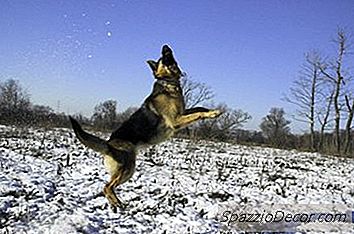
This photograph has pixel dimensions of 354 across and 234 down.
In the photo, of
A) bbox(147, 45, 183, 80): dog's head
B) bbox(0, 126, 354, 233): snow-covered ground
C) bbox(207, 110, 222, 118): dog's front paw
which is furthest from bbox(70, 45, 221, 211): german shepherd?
bbox(0, 126, 354, 233): snow-covered ground

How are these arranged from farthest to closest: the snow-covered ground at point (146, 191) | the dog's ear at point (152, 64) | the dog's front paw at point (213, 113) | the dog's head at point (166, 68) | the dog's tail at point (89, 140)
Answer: the snow-covered ground at point (146, 191)
the dog's ear at point (152, 64)
the dog's head at point (166, 68)
the dog's front paw at point (213, 113)
the dog's tail at point (89, 140)

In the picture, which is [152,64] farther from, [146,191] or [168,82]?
[146,191]

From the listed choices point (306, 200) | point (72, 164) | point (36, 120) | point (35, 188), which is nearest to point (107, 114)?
point (72, 164)

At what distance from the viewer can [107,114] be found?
14.9 metres

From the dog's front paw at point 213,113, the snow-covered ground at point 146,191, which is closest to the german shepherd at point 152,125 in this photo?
the dog's front paw at point 213,113

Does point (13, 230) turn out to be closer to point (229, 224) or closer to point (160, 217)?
point (160, 217)

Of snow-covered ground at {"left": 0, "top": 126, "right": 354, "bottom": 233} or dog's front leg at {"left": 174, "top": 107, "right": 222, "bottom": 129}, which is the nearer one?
dog's front leg at {"left": 174, "top": 107, "right": 222, "bottom": 129}

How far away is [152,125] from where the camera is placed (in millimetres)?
5133

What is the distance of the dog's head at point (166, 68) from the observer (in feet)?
16.4

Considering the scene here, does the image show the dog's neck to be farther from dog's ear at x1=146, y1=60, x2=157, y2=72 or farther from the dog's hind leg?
the dog's hind leg

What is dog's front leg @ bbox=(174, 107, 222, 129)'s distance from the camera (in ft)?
15.6

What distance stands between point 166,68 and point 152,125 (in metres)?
0.78

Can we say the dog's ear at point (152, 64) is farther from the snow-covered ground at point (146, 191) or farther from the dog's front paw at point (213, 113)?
the snow-covered ground at point (146, 191)

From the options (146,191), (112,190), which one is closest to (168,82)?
(112,190)
